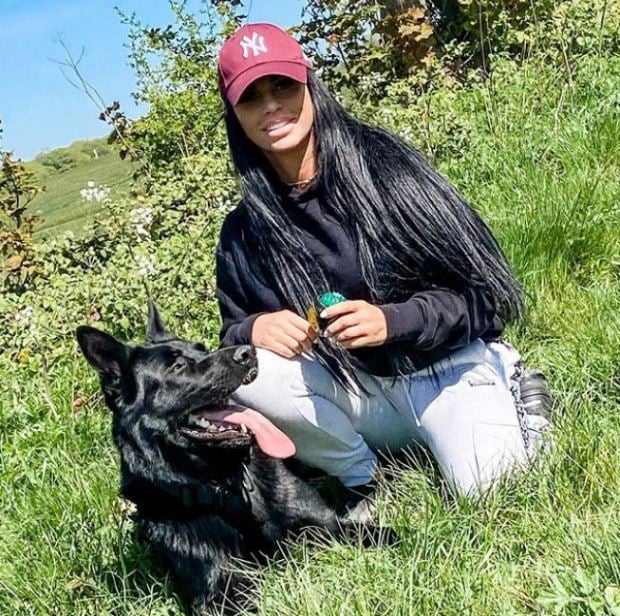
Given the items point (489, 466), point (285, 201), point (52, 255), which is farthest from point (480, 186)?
point (52, 255)

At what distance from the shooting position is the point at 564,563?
1835 mm

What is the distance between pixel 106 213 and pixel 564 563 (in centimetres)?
381

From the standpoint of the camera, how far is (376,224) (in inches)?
98.0

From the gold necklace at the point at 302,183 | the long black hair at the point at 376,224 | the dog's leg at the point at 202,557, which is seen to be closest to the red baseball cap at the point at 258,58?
the long black hair at the point at 376,224

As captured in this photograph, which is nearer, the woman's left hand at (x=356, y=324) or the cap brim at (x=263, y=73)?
the woman's left hand at (x=356, y=324)

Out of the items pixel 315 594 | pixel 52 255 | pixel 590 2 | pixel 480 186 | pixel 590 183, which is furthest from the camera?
pixel 590 2

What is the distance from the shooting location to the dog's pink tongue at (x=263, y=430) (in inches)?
102

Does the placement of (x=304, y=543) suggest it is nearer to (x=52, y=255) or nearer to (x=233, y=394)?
(x=233, y=394)

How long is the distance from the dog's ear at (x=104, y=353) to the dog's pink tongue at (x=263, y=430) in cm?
33

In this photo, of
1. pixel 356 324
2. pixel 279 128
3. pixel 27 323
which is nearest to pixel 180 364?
pixel 356 324

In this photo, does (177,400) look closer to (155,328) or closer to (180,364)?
(180,364)

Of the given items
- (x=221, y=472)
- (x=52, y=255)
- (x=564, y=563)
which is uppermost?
(x=52, y=255)

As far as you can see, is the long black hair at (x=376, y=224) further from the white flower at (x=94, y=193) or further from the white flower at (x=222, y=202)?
the white flower at (x=94, y=193)

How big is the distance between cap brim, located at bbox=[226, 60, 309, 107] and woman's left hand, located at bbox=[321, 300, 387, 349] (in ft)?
2.29
